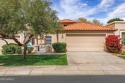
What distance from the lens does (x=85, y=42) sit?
1040 inches

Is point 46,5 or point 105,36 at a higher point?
point 46,5

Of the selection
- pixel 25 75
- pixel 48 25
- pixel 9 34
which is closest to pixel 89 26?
pixel 48 25

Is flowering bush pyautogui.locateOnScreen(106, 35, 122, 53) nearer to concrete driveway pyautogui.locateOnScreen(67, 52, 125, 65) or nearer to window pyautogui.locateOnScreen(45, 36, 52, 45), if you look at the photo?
concrete driveway pyautogui.locateOnScreen(67, 52, 125, 65)

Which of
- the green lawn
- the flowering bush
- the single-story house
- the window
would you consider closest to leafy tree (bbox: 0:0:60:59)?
the green lawn

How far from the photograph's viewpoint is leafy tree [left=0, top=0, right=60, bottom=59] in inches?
580

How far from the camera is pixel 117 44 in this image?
956 inches

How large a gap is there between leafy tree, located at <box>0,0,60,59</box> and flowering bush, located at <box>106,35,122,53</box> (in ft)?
32.4

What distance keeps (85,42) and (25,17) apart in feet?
40.5

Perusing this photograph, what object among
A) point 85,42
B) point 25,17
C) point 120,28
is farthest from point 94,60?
point 120,28

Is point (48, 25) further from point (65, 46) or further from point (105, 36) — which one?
point (105, 36)

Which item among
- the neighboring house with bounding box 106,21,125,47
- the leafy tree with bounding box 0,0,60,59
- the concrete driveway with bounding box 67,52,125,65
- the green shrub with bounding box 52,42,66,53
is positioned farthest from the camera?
the neighboring house with bounding box 106,21,125,47

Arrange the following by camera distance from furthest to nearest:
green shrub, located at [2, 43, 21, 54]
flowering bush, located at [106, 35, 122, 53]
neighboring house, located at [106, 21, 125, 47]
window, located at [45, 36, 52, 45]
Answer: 1. neighboring house, located at [106, 21, 125, 47]
2. window, located at [45, 36, 52, 45]
3. flowering bush, located at [106, 35, 122, 53]
4. green shrub, located at [2, 43, 21, 54]

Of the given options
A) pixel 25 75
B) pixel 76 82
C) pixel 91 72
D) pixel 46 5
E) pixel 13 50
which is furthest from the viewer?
pixel 13 50

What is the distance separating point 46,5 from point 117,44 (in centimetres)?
1105
